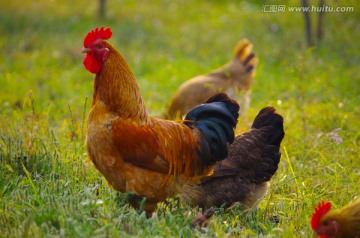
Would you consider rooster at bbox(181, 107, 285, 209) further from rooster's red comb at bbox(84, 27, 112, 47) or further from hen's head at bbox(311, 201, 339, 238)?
rooster's red comb at bbox(84, 27, 112, 47)

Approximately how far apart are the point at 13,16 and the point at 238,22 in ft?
19.6

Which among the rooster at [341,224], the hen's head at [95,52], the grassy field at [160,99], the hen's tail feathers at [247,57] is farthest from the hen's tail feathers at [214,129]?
the hen's tail feathers at [247,57]

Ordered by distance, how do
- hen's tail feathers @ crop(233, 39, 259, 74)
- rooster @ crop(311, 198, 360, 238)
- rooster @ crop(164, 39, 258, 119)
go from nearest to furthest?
1. rooster @ crop(311, 198, 360, 238)
2. rooster @ crop(164, 39, 258, 119)
3. hen's tail feathers @ crop(233, 39, 259, 74)

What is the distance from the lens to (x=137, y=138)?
161 inches

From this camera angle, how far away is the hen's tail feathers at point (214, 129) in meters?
A: 4.45

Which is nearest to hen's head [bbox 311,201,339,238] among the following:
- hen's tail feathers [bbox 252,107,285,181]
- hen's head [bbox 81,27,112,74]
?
hen's tail feathers [bbox 252,107,285,181]

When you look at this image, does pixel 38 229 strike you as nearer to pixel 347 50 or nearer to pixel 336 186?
pixel 336 186

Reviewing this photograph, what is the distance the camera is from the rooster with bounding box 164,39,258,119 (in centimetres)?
721

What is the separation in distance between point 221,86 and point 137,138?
3607 millimetres

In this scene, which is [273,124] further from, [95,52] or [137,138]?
[95,52]

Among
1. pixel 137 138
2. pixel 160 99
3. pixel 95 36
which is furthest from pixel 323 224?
pixel 160 99

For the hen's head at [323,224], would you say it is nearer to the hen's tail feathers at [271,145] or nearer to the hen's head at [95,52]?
the hen's tail feathers at [271,145]

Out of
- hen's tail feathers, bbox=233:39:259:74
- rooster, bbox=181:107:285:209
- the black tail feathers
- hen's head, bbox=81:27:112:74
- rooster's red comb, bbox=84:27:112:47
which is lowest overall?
rooster, bbox=181:107:285:209

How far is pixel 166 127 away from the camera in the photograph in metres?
4.38
